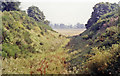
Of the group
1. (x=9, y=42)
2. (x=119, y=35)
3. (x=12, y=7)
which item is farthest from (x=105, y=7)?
(x=9, y=42)

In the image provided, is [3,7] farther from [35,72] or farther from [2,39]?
[35,72]

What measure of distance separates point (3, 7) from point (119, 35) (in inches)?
1148

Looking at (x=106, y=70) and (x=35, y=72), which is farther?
(x=35, y=72)

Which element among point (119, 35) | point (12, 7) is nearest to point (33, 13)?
point (12, 7)

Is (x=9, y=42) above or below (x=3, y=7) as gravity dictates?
below

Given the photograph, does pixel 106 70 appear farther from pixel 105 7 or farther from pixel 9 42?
pixel 105 7

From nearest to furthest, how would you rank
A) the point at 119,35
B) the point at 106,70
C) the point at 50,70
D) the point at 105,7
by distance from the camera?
1. the point at 106,70
2. the point at 50,70
3. the point at 119,35
4. the point at 105,7

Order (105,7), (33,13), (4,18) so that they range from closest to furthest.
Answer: (4,18) < (105,7) < (33,13)

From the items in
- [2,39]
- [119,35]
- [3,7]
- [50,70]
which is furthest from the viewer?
[3,7]

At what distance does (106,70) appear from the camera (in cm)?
549

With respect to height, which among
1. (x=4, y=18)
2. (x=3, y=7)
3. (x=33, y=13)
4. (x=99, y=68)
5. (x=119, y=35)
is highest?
(x=33, y=13)

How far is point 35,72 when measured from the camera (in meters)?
7.16

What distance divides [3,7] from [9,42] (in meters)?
22.3

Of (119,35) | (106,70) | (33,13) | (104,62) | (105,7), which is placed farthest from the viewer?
(33,13)
